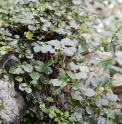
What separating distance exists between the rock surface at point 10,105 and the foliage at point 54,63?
0.04 metres

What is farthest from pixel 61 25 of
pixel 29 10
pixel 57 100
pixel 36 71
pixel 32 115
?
pixel 32 115

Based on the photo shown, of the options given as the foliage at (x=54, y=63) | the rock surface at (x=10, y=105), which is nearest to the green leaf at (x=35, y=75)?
the foliage at (x=54, y=63)

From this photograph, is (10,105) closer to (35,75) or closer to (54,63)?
(35,75)

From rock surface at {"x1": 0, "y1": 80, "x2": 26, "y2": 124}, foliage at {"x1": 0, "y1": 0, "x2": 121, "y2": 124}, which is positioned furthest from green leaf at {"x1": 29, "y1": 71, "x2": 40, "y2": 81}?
rock surface at {"x1": 0, "y1": 80, "x2": 26, "y2": 124}

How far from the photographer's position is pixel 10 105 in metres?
1.02

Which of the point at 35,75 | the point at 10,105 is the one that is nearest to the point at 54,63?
the point at 35,75

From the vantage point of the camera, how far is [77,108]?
3.64 feet

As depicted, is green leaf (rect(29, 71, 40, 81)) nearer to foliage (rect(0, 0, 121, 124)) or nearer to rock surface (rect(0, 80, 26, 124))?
foliage (rect(0, 0, 121, 124))

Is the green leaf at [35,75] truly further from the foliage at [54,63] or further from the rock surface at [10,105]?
the rock surface at [10,105]

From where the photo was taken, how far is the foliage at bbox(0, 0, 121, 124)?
105 centimetres

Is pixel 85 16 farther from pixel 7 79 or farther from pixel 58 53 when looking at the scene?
pixel 7 79

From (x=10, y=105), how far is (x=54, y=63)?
33cm

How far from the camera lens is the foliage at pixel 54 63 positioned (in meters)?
1.05

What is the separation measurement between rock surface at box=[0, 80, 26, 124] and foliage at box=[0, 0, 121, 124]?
4 centimetres
